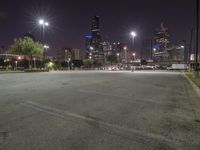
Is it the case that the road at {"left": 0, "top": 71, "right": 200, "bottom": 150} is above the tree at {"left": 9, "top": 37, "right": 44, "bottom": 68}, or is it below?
below

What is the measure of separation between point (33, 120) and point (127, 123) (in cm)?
265

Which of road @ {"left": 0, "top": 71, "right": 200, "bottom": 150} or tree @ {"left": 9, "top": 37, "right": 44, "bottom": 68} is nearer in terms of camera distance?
road @ {"left": 0, "top": 71, "right": 200, "bottom": 150}

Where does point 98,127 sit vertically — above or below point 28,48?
below

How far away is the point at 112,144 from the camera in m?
4.61

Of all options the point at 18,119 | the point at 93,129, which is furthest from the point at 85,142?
the point at 18,119

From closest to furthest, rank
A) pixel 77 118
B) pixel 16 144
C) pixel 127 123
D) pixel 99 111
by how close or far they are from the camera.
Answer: pixel 16 144, pixel 127 123, pixel 77 118, pixel 99 111

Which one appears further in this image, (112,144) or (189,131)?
(189,131)

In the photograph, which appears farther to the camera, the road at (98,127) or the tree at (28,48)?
the tree at (28,48)

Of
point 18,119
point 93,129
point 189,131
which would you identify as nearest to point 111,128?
point 93,129

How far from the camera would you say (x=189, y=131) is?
5.54 m

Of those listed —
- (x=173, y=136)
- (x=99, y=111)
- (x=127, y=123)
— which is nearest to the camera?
(x=173, y=136)

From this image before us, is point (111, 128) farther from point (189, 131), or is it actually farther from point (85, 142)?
point (189, 131)

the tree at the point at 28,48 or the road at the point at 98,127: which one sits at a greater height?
the tree at the point at 28,48

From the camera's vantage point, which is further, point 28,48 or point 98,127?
point 28,48
